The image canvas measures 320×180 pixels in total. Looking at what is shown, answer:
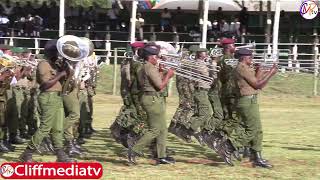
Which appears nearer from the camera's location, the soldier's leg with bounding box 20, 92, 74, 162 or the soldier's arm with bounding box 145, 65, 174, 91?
the soldier's leg with bounding box 20, 92, 74, 162

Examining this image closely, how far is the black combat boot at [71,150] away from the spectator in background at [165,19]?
1645 centimetres

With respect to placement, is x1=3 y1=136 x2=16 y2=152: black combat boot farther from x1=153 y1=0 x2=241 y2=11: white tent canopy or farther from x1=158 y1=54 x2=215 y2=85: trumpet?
x1=153 y1=0 x2=241 y2=11: white tent canopy

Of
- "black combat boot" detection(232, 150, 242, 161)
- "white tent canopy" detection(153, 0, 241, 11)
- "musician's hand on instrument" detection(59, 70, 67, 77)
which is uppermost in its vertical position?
"white tent canopy" detection(153, 0, 241, 11)

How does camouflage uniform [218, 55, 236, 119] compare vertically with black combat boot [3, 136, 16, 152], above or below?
above

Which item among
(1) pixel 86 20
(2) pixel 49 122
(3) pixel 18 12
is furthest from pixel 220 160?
(3) pixel 18 12

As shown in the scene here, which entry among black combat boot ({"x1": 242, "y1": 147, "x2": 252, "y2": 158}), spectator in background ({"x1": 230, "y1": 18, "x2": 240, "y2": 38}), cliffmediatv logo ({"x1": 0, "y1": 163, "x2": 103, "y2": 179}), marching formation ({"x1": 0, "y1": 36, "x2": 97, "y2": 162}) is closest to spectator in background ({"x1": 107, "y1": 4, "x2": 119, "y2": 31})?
spectator in background ({"x1": 230, "y1": 18, "x2": 240, "y2": 38})

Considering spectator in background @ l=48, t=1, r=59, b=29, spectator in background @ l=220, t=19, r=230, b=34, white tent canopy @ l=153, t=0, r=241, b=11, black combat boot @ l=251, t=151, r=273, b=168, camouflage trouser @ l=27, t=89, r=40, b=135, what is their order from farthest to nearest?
white tent canopy @ l=153, t=0, r=241, b=11 → spectator in background @ l=48, t=1, r=59, b=29 → spectator in background @ l=220, t=19, r=230, b=34 → camouflage trouser @ l=27, t=89, r=40, b=135 → black combat boot @ l=251, t=151, r=273, b=168

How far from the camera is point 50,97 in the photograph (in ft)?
32.7

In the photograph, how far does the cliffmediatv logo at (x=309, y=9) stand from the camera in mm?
27125

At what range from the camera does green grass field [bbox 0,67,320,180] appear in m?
9.95

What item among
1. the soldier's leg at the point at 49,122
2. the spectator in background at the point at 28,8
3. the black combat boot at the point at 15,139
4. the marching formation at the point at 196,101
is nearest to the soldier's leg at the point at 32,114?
the black combat boot at the point at 15,139


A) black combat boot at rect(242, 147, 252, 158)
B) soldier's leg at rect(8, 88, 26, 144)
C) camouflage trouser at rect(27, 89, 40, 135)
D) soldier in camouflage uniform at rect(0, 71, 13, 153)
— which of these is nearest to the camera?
black combat boot at rect(242, 147, 252, 158)

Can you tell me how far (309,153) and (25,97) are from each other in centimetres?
553

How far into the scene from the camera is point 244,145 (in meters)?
10.6
